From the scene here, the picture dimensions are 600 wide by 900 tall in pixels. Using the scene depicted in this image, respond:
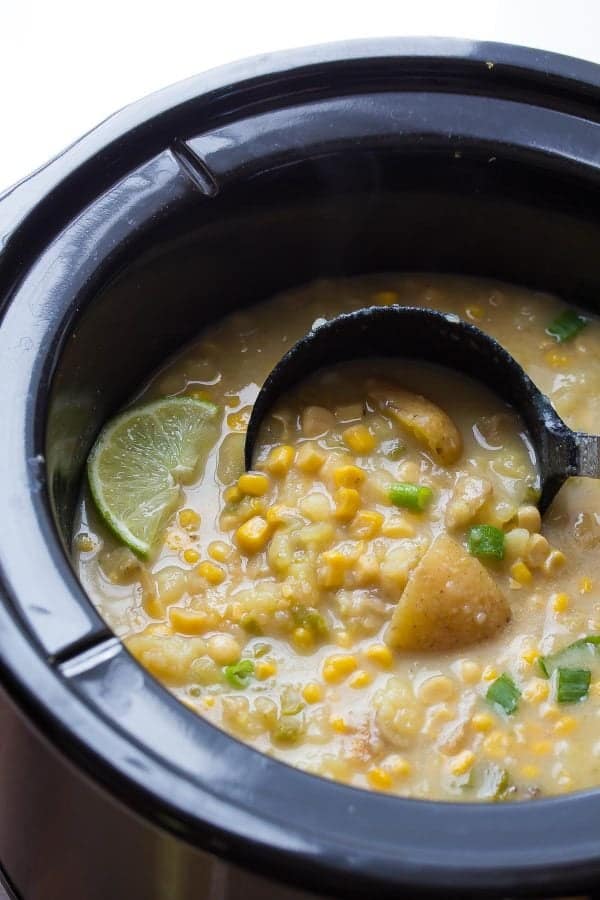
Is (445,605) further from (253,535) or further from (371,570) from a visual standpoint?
(253,535)

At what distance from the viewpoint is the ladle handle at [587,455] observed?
7.83 feet

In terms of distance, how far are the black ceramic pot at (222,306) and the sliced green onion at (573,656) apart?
0.60 m

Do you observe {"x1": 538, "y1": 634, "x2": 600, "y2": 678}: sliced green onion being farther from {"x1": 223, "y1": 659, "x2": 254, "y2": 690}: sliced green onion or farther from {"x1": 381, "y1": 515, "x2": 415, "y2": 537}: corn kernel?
{"x1": 223, "y1": 659, "x2": 254, "y2": 690}: sliced green onion

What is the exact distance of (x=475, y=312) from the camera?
9.46 feet

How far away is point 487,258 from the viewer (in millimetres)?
2889

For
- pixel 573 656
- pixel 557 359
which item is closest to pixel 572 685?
pixel 573 656

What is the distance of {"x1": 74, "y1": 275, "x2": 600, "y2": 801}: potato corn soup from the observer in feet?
6.88

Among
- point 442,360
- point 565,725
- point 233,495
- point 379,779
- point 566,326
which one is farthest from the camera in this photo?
point 566,326

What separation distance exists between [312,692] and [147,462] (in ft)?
2.16

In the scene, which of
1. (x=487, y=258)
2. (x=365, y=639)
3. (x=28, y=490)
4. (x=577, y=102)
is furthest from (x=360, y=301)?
(x=28, y=490)

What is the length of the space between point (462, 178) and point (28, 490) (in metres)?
1.35

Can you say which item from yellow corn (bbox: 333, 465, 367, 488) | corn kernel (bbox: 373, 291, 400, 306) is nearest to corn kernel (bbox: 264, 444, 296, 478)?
yellow corn (bbox: 333, 465, 367, 488)

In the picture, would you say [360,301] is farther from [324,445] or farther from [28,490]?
[28,490]

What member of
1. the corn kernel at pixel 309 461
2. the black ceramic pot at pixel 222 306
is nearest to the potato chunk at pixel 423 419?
the corn kernel at pixel 309 461
